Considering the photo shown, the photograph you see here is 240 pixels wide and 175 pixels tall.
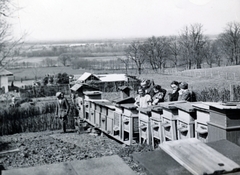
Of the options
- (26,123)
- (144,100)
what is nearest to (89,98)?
(26,123)

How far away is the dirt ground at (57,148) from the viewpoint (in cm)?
883

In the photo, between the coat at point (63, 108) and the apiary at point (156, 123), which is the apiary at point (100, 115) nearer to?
the coat at point (63, 108)

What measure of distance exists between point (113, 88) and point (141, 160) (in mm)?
28676

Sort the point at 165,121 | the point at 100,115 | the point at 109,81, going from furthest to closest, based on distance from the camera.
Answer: the point at 109,81 → the point at 100,115 → the point at 165,121

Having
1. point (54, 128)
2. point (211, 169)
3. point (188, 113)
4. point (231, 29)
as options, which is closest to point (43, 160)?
point (188, 113)

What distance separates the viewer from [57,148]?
10312 millimetres

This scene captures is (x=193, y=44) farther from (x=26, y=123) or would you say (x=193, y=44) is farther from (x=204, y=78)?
(x=26, y=123)

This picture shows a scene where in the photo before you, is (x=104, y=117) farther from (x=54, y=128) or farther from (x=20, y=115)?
(x=20, y=115)

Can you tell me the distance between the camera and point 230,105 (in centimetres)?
451

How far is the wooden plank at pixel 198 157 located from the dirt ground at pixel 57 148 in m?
3.91

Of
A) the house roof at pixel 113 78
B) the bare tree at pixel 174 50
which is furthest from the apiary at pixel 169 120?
the bare tree at pixel 174 50

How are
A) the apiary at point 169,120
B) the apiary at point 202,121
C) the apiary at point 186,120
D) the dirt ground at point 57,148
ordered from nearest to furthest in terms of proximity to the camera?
the apiary at point 202,121 → the apiary at point 186,120 → the apiary at point 169,120 → the dirt ground at point 57,148

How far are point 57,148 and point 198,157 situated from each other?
791 centimetres

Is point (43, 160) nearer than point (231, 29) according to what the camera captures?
Yes
